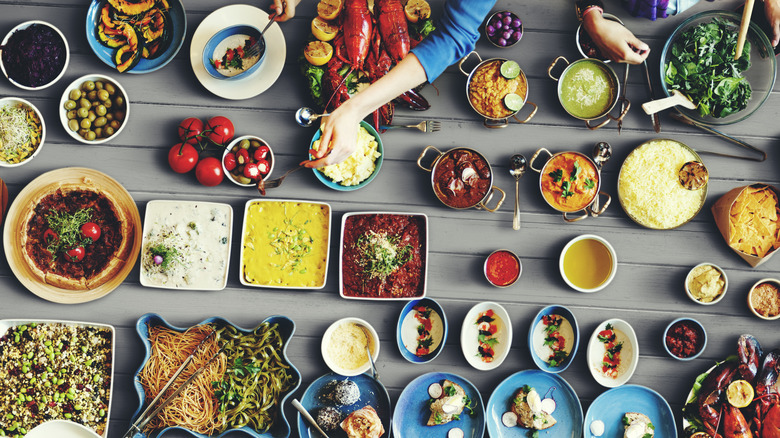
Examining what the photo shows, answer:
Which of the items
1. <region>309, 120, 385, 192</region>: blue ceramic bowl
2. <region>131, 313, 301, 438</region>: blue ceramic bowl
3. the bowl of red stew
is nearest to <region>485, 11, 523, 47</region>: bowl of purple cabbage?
the bowl of red stew

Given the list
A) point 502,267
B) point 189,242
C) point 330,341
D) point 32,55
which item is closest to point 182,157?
point 189,242

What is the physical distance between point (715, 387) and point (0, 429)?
4381 mm

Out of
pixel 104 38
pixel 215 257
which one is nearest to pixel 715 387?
pixel 215 257

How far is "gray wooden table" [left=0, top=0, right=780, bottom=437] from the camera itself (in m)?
3.15

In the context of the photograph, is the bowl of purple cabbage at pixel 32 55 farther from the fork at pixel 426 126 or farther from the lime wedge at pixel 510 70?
the lime wedge at pixel 510 70

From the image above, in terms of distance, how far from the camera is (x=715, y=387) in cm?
309

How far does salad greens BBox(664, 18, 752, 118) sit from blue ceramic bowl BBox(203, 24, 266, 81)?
2.57m

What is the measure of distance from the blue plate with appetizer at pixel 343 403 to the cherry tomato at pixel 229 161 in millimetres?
1417

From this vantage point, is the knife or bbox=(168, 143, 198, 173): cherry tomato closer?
bbox=(168, 143, 198, 173): cherry tomato

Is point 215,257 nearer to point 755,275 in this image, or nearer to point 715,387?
point 715,387

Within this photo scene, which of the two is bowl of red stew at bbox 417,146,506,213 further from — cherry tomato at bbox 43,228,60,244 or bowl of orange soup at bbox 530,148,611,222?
cherry tomato at bbox 43,228,60,244

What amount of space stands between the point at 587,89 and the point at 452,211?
1.15m

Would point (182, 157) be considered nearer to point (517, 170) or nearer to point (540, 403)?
point (517, 170)

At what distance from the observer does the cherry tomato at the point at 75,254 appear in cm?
292
